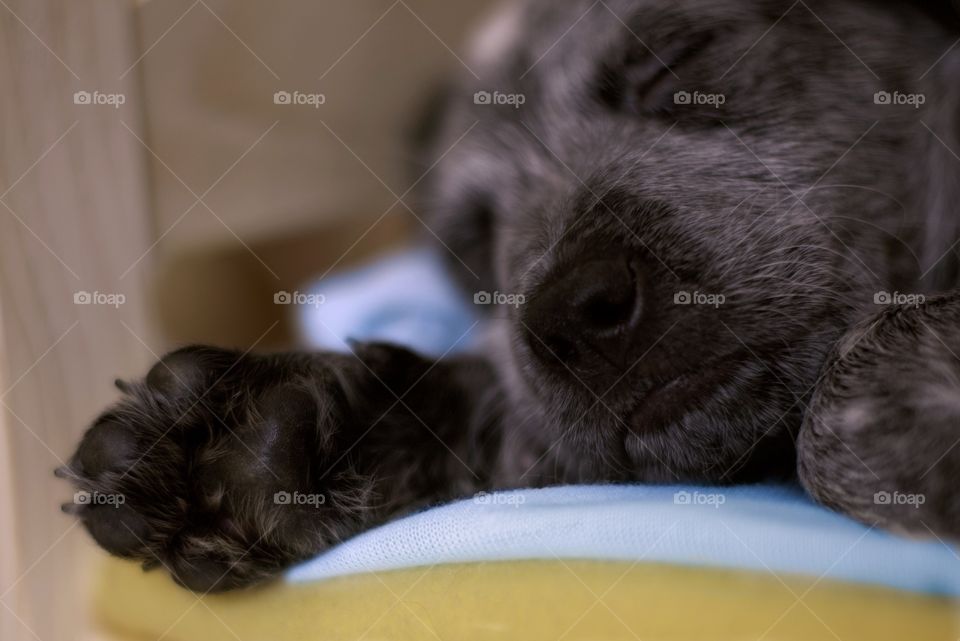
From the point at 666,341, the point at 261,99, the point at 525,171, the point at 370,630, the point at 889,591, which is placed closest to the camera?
the point at 889,591

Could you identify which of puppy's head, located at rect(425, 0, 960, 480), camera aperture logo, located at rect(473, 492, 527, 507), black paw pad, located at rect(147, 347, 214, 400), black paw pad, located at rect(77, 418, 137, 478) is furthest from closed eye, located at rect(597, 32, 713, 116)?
black paw pad, located at rect(77, 418, 137, 478)

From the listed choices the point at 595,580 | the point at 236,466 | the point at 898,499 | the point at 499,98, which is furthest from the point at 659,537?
the point at 499,98

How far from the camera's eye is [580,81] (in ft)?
4.19

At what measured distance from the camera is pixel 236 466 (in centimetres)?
84

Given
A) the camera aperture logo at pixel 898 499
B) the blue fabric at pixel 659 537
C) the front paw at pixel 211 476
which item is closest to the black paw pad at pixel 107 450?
the front paw at pixel 211 476

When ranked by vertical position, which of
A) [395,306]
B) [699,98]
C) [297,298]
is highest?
[699,98]

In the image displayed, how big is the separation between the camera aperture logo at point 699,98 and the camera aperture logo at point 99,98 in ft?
2.94

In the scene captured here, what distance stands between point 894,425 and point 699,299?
28cm

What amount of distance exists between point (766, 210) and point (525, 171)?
49 centimetres

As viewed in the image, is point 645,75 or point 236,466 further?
point 645,75

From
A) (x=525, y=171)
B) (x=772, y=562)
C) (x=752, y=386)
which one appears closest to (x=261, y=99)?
(x=525, y=171)

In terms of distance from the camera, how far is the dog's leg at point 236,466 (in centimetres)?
83

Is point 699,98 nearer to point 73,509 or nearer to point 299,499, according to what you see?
point 299,499

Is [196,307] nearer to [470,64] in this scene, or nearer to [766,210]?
[470,64]
